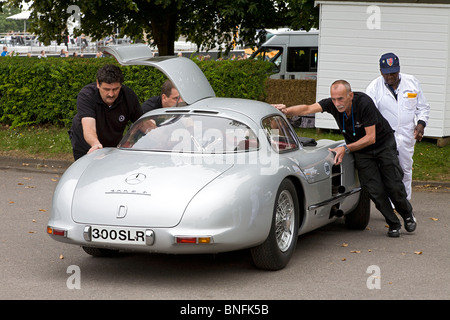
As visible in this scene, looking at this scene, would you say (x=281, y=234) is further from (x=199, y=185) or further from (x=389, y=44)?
(x=389, y=44)

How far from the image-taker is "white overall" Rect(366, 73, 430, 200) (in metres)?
9.12

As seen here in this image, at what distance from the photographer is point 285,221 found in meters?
7.01

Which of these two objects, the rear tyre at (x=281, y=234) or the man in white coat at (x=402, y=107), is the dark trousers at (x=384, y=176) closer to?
the man in white coat at (x=402, y=107)

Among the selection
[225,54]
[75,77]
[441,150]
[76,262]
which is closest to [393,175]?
[76,262]

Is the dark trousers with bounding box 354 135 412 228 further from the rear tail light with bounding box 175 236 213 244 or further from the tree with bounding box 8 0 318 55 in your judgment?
the tree with bounding box 8 0 318 55

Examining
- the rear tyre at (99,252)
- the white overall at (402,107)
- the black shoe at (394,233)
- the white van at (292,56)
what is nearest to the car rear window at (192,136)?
the rear tyre at (99,252)

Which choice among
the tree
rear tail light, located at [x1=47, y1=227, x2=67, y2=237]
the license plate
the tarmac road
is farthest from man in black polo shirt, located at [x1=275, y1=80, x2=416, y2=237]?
the tree

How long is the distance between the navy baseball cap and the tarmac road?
6.02 ft

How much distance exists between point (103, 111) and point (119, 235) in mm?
2368

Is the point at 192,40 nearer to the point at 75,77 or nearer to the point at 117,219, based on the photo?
the point at 75,77

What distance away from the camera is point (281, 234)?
22.9 ft

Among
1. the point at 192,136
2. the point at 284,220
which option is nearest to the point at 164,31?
the point at 192,136
